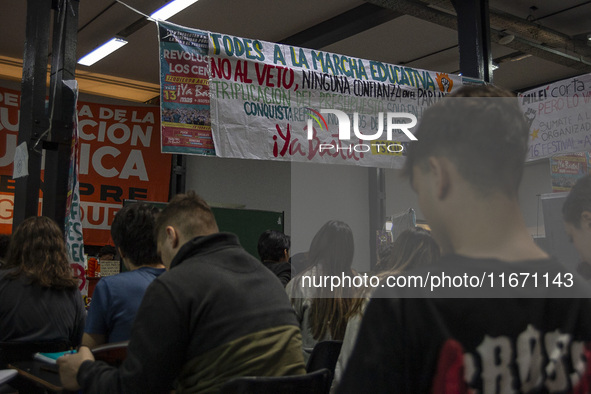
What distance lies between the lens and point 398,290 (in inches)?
21.7

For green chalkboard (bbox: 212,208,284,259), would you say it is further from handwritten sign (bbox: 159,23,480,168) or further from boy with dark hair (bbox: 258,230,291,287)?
handwritten sign (bbox: 159,23,480,168)

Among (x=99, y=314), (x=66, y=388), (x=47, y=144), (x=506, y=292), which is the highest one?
(x=47, y=144)

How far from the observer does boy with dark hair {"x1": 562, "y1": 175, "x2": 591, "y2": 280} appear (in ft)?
2.61

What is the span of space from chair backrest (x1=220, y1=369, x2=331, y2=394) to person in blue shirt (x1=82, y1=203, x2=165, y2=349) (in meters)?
0.75

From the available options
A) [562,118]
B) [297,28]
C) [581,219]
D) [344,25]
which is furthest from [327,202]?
[297,28]

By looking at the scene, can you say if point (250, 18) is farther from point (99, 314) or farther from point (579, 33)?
point (99, 314)

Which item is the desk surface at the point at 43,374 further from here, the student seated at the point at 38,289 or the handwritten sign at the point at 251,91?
Result: the handwritten sign at the point at 251,91

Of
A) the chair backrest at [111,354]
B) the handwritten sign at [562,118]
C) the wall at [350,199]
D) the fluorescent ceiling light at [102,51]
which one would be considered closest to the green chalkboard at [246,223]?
the fluorescent ceiling light at [102,51]

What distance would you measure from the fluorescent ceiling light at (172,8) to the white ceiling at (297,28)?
63 mm

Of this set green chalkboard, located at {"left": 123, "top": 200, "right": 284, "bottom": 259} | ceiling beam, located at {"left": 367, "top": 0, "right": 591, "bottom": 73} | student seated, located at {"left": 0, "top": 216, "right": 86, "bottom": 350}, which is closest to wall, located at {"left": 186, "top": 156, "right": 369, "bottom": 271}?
student seated, located at {"left": 0, "top": 216, "right": 86, "bottom": 350}

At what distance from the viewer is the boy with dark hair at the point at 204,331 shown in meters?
1.41

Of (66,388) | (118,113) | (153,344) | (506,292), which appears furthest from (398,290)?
(118,113)

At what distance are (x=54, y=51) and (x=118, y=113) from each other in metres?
5.18

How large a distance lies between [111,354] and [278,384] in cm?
50
